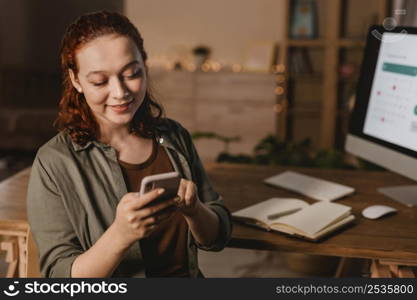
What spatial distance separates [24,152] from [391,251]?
529cm

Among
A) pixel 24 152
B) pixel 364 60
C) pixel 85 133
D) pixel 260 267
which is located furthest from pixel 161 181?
pixel 24 152

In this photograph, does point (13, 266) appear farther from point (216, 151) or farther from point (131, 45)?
point (216, 151)

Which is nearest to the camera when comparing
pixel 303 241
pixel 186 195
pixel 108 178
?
pixel 186 195

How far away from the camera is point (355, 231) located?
1.54 m

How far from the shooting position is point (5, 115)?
590 centimetres

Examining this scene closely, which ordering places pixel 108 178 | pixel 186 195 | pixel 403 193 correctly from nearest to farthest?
1. pixel 186 195
2. pixel 108 178
3. pixel 403 193

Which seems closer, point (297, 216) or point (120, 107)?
point (120, 107)

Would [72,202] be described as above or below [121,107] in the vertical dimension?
below

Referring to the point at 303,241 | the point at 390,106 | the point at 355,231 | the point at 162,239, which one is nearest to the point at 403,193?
the point at 390,106

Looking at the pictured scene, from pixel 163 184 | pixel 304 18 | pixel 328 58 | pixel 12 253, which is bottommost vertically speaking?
pixel 12 253

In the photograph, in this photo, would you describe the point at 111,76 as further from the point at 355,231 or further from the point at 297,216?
the point at 355,231

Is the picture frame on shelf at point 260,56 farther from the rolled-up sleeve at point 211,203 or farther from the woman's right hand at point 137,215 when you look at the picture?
the woman's right hand at point 137,215

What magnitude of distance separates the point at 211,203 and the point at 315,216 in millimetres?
300

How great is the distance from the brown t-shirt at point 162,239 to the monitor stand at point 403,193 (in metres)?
0.75
